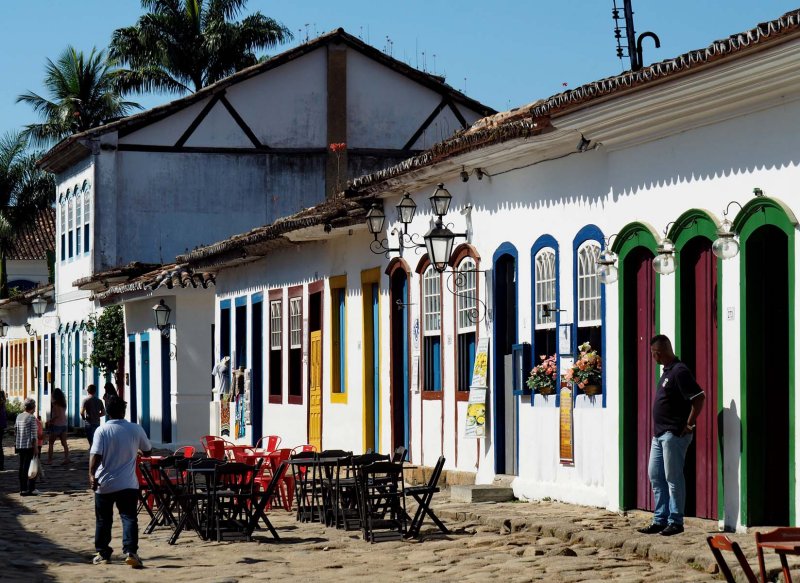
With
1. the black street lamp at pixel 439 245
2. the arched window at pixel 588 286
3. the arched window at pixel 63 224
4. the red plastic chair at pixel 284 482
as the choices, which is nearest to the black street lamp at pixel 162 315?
the arched window at pixel 63 224

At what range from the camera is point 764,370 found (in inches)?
489

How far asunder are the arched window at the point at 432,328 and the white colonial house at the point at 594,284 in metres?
0.03

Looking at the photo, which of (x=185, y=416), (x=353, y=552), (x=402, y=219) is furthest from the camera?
(x=185, y=416)

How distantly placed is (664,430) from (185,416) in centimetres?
1914

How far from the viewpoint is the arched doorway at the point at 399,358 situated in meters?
20.2

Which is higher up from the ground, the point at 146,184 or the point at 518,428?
the point at 146,184

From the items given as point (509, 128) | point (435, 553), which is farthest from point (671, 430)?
point (509, 128)

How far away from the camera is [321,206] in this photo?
22609 millimetres

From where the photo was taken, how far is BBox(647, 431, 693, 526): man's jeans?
41.8 ft

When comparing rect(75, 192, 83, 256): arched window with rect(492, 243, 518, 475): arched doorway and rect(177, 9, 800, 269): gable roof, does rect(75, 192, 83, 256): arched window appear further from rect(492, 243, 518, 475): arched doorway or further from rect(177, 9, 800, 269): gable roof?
rect(492, 243, 518, 475): arched doorway

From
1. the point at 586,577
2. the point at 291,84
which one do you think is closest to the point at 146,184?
the point at 291,84

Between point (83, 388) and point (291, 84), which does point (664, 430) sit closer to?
point (291, 84)

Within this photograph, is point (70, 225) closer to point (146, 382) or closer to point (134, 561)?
point (146, 382)

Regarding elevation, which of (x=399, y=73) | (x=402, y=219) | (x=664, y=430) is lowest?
(x=664, y=430)
